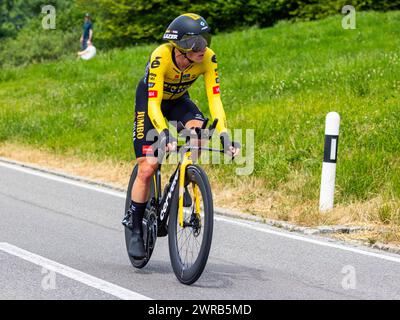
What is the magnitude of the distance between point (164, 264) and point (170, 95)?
1470mm

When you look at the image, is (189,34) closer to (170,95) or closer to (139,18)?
(170,95)

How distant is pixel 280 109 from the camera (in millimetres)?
14461

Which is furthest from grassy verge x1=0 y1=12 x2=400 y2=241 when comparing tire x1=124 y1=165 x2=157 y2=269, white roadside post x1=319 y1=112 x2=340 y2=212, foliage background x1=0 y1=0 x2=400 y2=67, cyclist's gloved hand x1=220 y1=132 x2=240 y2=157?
foliage background x1=0 y1=0 x2=400 y2=67

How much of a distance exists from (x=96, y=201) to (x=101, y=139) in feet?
14.8

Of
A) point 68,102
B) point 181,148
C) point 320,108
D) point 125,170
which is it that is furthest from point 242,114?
point 181,148

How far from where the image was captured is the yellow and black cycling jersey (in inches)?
277

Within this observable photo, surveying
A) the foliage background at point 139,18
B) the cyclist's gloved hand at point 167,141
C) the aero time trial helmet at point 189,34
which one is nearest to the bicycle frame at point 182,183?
the cyclist's gloved hand at point 167,141

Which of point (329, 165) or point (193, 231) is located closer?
point (193, 231)

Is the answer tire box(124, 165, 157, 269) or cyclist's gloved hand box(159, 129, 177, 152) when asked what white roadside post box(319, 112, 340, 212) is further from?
cyclist's gloved hand box(159, 129, 177, 152)

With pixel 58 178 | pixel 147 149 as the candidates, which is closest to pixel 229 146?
pixel 147 149

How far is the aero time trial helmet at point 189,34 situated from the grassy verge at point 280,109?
10.2 ft

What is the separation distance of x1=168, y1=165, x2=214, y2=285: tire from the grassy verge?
9.19ft
